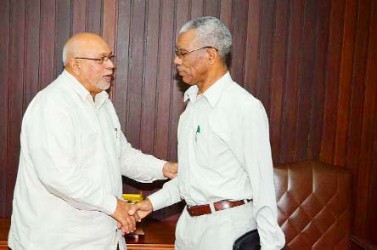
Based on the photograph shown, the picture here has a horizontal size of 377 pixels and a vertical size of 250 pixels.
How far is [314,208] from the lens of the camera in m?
3.14

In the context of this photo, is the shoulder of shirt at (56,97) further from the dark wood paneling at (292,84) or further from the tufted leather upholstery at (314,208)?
the dark wood paneling at (292,84)

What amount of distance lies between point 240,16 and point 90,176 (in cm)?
156

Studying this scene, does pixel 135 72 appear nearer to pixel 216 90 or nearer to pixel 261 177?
pixel 216 90

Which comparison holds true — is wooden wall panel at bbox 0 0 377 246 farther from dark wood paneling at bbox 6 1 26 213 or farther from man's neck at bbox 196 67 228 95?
man's neck at bbox 196 67 228 95

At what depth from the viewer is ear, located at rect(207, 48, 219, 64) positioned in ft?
7.61

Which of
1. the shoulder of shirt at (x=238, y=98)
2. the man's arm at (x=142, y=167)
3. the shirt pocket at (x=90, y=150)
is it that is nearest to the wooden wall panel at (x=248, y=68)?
the man's arm at (x=142, y=167)

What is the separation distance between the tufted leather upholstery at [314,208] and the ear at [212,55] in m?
1.09

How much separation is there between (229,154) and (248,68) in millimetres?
1181

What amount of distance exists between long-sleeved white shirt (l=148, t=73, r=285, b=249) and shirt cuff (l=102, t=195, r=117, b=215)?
0.35m

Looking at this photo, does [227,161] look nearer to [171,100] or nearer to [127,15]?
[171,100]

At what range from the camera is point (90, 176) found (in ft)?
7.79

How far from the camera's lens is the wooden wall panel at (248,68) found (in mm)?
3129

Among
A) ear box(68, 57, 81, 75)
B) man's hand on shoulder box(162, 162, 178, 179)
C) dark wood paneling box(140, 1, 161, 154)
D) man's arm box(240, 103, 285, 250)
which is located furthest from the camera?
dark wood paneling box(140, 1, 161, 154)

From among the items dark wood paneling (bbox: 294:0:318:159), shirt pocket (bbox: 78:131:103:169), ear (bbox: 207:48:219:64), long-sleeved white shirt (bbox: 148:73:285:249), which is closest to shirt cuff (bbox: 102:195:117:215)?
shirt pocket (bbox: 78:131:103:169)
